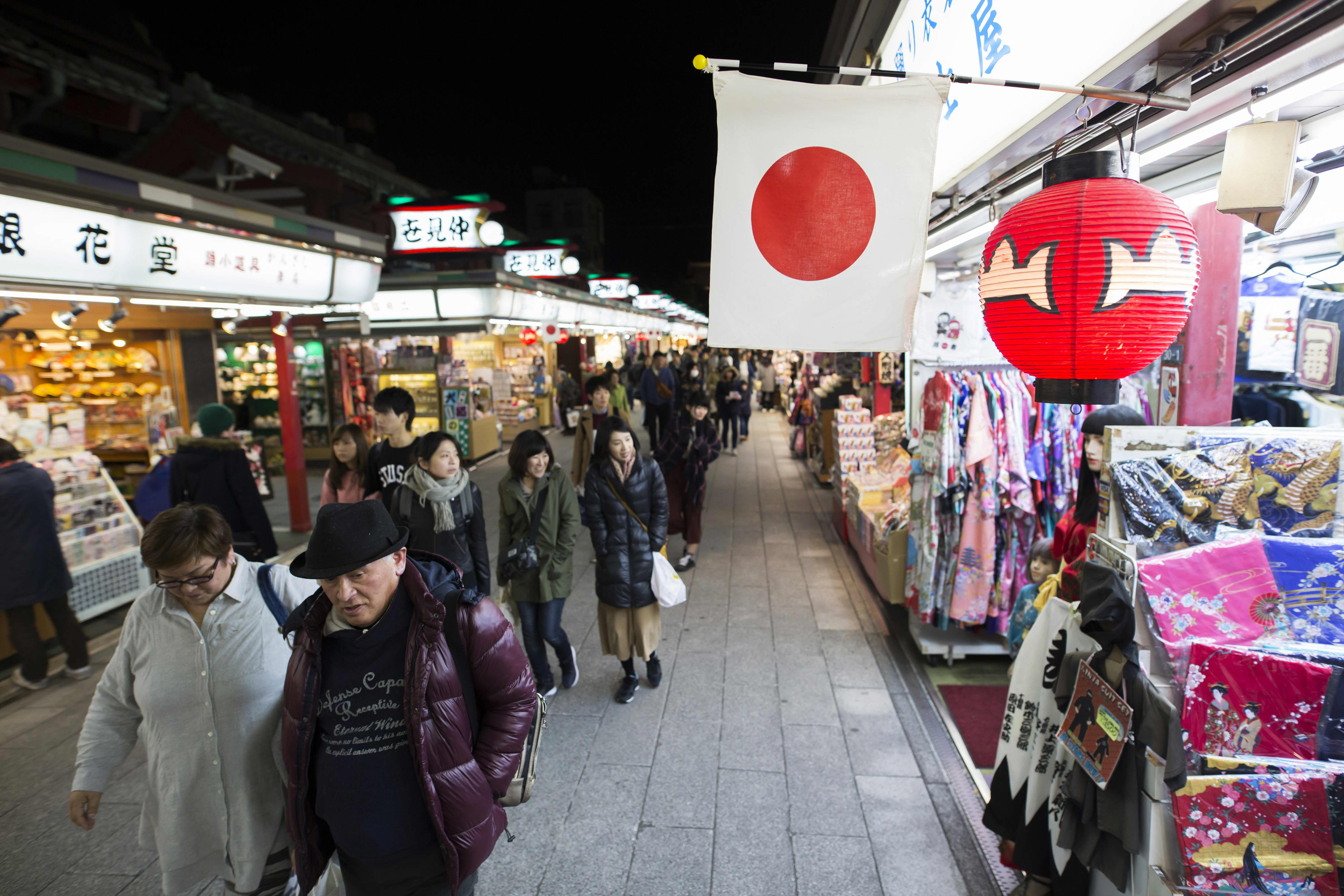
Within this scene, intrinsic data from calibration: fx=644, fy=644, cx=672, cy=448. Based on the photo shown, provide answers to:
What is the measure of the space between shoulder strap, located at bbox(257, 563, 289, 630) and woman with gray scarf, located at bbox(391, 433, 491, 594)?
1375mm

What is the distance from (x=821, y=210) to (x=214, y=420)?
4.85m

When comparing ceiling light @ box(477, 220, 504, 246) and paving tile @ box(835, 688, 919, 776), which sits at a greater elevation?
ceiling light @ box(477, 220, 504, 246)

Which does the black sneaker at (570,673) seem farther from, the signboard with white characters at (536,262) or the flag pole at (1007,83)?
the signboard with white characters at (536,262)

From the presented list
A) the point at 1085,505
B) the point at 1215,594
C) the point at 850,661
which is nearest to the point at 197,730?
the point at 1215,594

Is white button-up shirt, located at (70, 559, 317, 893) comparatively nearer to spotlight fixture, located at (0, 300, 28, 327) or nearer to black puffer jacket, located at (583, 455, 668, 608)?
black puffer jacket, located at (583, 455, 668, 608)

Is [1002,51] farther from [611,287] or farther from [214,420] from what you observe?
[611,287]

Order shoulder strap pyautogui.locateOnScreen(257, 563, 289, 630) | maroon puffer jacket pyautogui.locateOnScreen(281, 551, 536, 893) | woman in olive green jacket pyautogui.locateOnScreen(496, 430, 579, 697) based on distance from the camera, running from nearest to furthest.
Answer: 1. maroon puffer jacket pyautogui.locateOnScreen(281, 551, 536, 893)
2. shoulder strap pyautogui.locateOnScreen(257, 563, 289, 630)
3. woman in olive green jacket pyautogui.locateOnScreen(496, 430, 579, 697)

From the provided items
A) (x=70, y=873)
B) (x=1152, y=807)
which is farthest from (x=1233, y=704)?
(x=70, y=873)

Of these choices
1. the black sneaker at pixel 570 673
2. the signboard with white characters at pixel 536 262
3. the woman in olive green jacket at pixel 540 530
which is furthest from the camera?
the signboard with white characters at pixel 536 262

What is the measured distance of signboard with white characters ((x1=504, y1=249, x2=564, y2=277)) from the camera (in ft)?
38.5

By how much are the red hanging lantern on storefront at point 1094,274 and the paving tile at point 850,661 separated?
3.29m

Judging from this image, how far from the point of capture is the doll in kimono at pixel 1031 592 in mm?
3248

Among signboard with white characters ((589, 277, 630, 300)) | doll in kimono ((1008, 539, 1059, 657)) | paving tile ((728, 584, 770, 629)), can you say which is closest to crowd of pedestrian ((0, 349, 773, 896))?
doll in kimono ((1008, 539, 1059, 657))

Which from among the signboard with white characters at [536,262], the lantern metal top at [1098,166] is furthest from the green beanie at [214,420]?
the signboard with white characters at [536,262]
